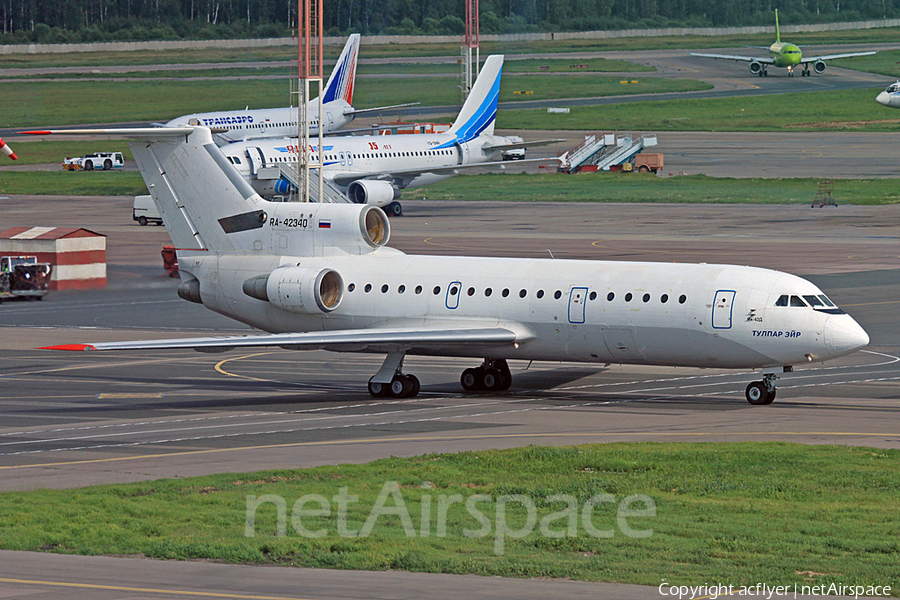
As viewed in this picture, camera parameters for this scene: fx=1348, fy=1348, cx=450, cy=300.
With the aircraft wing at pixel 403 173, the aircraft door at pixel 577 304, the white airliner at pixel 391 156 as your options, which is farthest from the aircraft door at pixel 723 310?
Result: the aircraft wing at pixel 403 173

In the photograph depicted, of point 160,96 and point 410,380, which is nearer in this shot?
point 410,380

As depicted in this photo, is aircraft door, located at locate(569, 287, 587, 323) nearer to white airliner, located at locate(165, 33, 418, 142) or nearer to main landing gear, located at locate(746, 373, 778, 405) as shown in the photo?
main landing gear, located at locate(746, 373, 778, 405)

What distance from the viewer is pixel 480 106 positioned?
9400 centimetres

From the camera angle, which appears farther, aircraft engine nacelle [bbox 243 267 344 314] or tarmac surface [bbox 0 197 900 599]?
aircraft engine nacelle [bbox 243 267 344 314]

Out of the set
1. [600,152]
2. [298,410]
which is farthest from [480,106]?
[298,410]

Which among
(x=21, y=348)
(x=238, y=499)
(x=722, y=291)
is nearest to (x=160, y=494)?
(x=238, y=499)

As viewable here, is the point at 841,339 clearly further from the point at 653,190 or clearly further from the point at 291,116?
the point at 291,116

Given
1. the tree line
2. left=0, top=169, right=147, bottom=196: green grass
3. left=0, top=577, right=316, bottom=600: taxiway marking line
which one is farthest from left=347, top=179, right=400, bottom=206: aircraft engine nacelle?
left=0, top=577, right=316, bottom=600: taxiway marking line

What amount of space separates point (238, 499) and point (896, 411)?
18.3m

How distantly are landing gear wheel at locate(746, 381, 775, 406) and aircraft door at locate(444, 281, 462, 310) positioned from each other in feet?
27.4

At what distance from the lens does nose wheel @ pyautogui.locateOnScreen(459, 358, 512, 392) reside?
3825 centimetres

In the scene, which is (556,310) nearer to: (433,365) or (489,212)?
(433,365)

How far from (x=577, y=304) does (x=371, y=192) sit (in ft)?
157

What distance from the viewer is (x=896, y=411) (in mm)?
33469
